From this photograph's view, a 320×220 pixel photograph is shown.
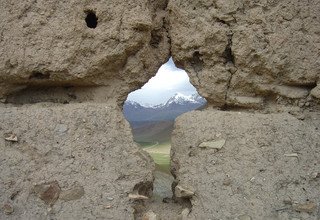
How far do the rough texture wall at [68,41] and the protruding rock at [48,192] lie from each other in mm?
448

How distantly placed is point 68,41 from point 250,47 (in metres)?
0.74

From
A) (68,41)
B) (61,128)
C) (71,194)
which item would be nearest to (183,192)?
(71,194)

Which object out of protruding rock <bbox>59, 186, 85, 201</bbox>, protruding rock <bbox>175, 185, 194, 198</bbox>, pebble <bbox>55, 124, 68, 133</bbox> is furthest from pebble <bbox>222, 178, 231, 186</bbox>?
pebble <bbox>55, 124, 68, 133</bbox>

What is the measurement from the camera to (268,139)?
5.35ft

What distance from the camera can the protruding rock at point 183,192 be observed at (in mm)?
1567

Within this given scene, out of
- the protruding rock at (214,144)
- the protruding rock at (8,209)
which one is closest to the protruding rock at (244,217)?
the protruding rock at (214,144)

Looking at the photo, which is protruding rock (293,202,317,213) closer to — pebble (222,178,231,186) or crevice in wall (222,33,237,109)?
pebble (222,178,231,186)

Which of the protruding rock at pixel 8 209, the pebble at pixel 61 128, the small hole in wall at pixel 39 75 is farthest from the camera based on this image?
the small hole in wall at pixel 39 75

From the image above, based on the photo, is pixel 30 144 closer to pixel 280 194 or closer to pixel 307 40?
pixel 280 194

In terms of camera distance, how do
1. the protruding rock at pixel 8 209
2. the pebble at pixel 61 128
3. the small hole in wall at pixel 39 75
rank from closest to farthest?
the protruding rock at pixel 8 209, the pebble at pixel 61 128, the small hole in wall at pixel 39 75

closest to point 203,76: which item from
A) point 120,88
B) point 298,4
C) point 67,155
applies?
point 120,88

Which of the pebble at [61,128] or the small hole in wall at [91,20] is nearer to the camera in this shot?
the pebble at [61,128]

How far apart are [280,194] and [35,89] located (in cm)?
109

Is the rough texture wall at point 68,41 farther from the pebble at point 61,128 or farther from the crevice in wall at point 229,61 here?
the crevice in wall at point 229,61
